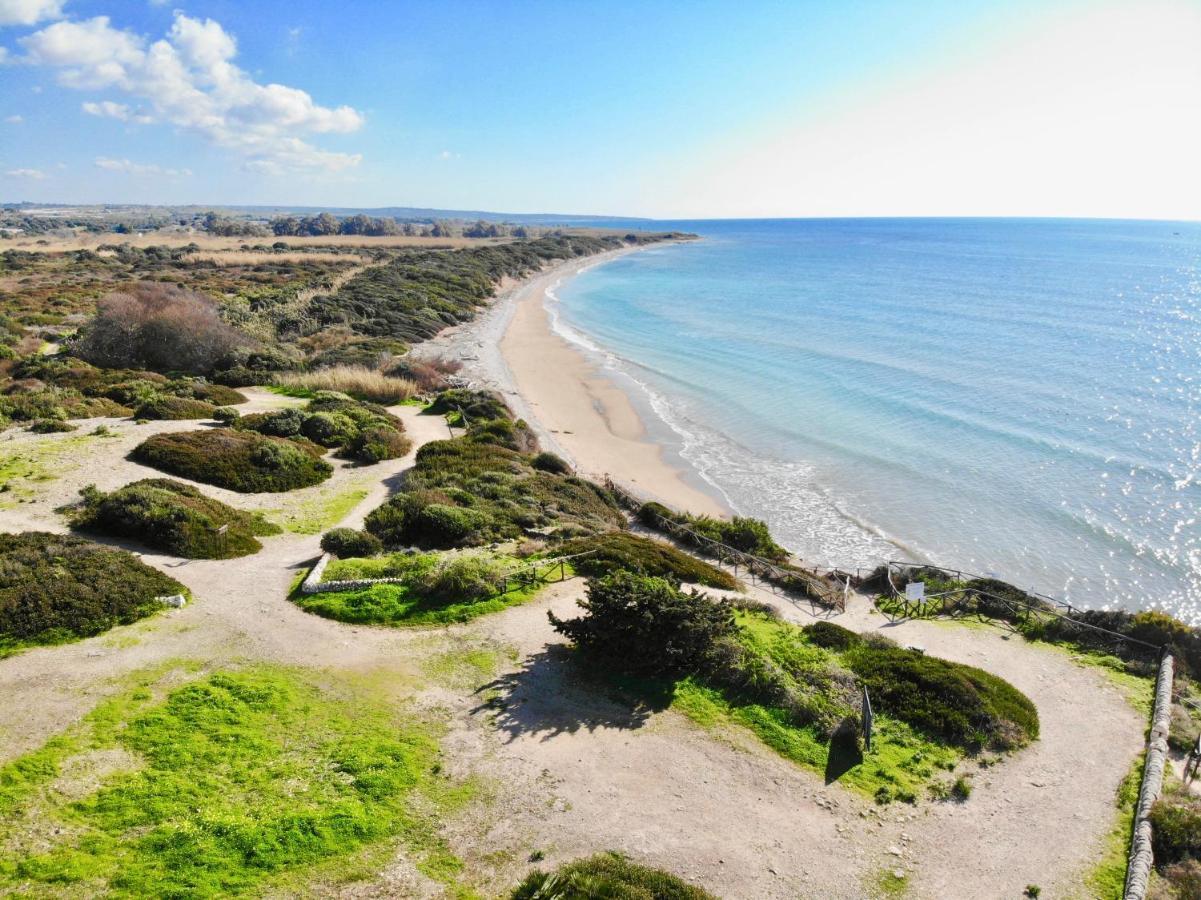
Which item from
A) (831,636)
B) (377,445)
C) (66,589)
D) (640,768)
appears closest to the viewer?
(640,768)

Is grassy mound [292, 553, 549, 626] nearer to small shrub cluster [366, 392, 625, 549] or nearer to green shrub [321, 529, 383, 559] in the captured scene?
green shrub [321, 529, 383, 559]

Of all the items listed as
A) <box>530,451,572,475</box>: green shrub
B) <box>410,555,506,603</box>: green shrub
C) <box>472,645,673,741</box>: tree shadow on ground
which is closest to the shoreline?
<box>530,451,572,475</box>: green shrub

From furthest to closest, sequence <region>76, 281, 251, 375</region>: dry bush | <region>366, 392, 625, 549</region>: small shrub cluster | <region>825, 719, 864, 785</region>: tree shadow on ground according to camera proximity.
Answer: <region>76, 281, 251, 375</region>: dry bush < <region>366, 392, 625, 549</region>: small shrub cluster < <region>825, 719, 864, 785</region>: tree shadow on ground

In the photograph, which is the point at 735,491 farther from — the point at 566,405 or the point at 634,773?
the point at 634,773

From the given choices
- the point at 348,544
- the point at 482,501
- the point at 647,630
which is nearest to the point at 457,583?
the point at 348,544

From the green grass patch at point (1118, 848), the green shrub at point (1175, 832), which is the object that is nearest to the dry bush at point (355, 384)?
the green grass patch at point (1118, 848)

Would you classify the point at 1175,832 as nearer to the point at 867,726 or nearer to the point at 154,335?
the point at 867,726
